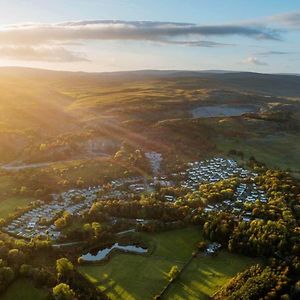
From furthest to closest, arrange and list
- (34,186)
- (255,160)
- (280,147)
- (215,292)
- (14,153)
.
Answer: (280,147) → (14,153) → (255,160) → (34,186) → (215,292)

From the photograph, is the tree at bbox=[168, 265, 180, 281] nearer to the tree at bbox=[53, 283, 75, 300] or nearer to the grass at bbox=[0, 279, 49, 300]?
the tree at bbox=[53, 283, 75, 300]

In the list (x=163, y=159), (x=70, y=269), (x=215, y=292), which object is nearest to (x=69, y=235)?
(x=70, y=269)

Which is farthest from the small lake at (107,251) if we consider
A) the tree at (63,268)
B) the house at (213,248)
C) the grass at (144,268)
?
the house at (213,248)

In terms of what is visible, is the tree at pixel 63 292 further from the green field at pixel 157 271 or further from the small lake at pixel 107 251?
the small lake at pixel 107 251

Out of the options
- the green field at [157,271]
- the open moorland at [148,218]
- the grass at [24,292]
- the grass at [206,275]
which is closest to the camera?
the grass at [24,292]

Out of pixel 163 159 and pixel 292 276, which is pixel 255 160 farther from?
pixel 292 276

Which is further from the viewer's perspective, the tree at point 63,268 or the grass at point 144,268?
the tree at point 63,268

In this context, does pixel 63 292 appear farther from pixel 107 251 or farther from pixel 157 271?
pixel 107 251
